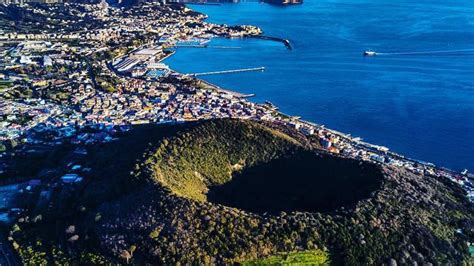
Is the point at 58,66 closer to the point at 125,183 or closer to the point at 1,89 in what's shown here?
the point at 1,89

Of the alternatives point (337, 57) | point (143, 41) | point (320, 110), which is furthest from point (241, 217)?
point (143, 41)

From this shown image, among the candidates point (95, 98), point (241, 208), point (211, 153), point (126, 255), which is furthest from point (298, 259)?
point (95, 98)

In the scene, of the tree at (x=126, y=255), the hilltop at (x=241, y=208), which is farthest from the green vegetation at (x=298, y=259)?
the tree at (x=126, y=255)

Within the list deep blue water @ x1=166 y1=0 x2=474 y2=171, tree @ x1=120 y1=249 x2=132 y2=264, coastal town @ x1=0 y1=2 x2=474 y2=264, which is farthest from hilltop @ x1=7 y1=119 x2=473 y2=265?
deep blue water @ x1=166 y1=0 x2=474 y2=171

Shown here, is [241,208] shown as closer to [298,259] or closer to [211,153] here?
[211,153]

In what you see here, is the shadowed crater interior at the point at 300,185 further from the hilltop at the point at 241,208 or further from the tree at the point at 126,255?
the tree at the point at 126,255

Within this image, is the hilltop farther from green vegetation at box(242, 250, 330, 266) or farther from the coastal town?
the coastal town
